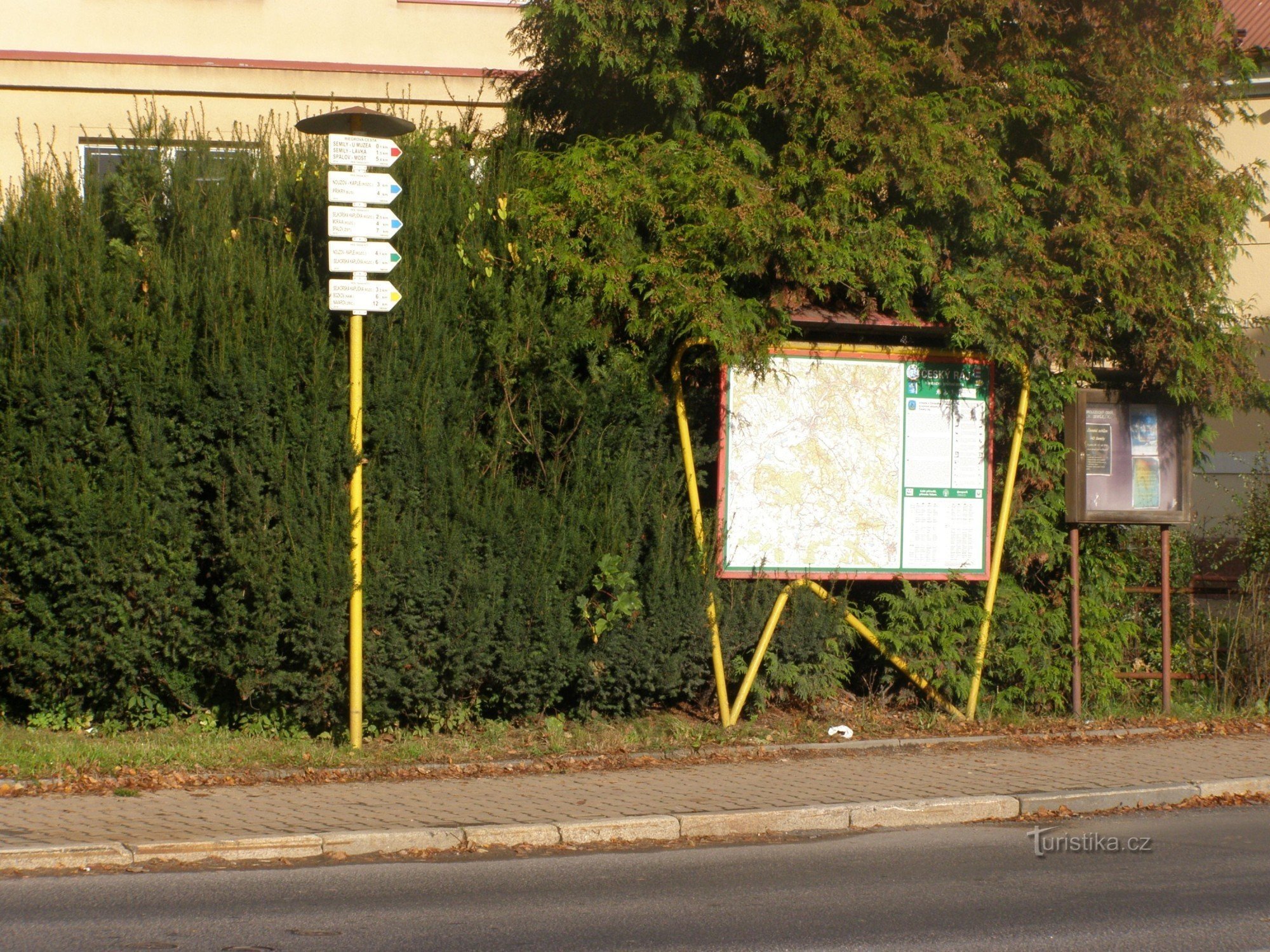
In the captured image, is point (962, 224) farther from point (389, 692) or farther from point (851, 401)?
point (389, 692)

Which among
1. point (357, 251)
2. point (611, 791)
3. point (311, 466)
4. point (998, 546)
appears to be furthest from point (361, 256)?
point (998, 546)

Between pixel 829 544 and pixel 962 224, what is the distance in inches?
111

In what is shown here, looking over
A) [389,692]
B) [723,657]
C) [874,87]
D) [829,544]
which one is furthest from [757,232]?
[389,692]

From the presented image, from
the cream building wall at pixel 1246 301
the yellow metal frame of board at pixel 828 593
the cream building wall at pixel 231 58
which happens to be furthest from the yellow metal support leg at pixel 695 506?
the cream building wall at pixel 1246 301

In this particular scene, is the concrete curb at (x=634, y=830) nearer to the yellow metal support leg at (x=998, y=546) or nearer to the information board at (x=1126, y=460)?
the yellow metal support leg at (x=998, y=546)

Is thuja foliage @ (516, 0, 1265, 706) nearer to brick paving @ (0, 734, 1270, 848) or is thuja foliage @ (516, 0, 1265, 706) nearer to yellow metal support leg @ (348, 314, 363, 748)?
brick paving @ (0, 734, 1270, 848)

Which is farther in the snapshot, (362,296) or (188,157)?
(188,157)

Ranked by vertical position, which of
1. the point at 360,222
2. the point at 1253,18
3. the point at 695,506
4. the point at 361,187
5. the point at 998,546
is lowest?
the point at 998,546

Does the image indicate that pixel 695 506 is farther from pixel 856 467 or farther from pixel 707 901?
pixel 707 901

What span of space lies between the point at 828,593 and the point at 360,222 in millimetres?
4691

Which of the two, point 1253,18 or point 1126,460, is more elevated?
point 1253,18

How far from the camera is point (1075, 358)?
444 inches

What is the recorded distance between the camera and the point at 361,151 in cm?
909

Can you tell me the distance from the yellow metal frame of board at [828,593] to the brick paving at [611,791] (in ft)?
2.47
